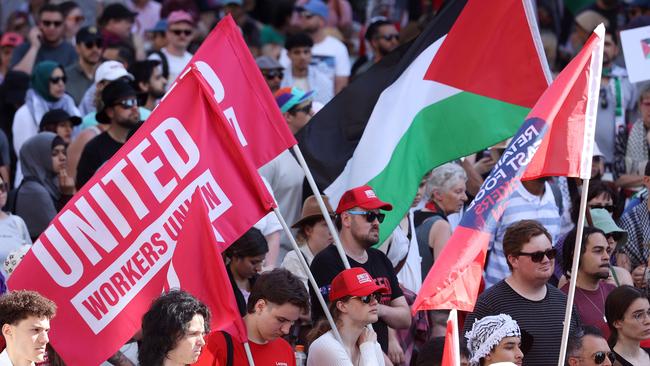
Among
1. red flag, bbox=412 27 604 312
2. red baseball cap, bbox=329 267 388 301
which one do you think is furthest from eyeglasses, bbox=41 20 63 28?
red flag, bbox=412 27 604 312

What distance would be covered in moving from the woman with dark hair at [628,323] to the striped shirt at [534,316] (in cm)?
39

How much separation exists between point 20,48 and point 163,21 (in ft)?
5.35

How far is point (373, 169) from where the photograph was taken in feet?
32.7

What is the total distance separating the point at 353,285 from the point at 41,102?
244 inches

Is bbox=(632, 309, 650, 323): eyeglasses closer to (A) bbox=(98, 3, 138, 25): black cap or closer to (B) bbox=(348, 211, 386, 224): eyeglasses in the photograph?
(B) bbox=(348, 211, 386, 224): eyeglasses

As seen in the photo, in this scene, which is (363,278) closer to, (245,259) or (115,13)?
(245,259)

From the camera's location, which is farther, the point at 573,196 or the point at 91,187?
the point at 573,196

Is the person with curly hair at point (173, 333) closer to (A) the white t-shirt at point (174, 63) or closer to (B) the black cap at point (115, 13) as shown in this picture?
(A) the white t-shirt at point (174, 63)

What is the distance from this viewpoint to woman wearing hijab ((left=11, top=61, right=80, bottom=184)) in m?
13.9

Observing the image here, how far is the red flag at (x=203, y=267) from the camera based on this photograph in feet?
27.0

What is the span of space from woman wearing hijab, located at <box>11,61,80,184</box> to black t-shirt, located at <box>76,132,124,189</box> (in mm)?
2428

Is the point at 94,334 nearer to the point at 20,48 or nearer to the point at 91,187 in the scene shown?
the point at 91,187

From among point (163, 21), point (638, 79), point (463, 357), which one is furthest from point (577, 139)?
point (163, 21)

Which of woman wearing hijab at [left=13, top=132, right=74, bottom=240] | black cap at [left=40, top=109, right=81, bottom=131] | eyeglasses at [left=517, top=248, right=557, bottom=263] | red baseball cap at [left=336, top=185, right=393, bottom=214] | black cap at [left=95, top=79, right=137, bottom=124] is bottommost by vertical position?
eyeglasses at [left=517, top=248, right=557, bottom=263]
